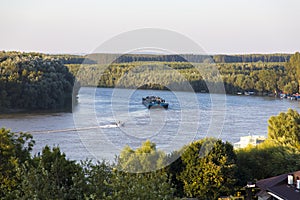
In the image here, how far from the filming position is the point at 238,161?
1049 cm

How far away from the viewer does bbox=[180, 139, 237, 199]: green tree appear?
9.57 meters

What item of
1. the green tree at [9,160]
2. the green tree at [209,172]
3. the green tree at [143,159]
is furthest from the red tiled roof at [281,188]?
the green tree at [9,160]

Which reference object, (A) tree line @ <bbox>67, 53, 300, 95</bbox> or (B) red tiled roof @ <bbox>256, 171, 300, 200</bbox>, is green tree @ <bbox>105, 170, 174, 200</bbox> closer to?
(B) red tiled roof @ <bbox>256, 171, 300, 200</bbox>

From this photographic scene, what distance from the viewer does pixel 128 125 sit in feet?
60.7

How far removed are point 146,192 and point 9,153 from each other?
2.99 meters

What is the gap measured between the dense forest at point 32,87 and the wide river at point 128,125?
87cm

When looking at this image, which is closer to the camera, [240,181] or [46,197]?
[46,197]

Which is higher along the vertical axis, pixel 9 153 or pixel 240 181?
pixel 9 153

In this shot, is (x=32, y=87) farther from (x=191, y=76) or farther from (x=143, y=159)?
(x=143, y=159)

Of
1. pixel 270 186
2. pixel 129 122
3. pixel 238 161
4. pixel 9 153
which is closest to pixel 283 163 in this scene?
pixel 238 161

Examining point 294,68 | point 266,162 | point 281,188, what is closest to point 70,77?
point 266,162

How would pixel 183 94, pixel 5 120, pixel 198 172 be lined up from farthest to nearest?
pixel 183 94, pixel 5 120, pixel 198 172

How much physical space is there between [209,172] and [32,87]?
14.9 meters

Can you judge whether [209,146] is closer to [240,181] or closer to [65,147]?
[240,181]
